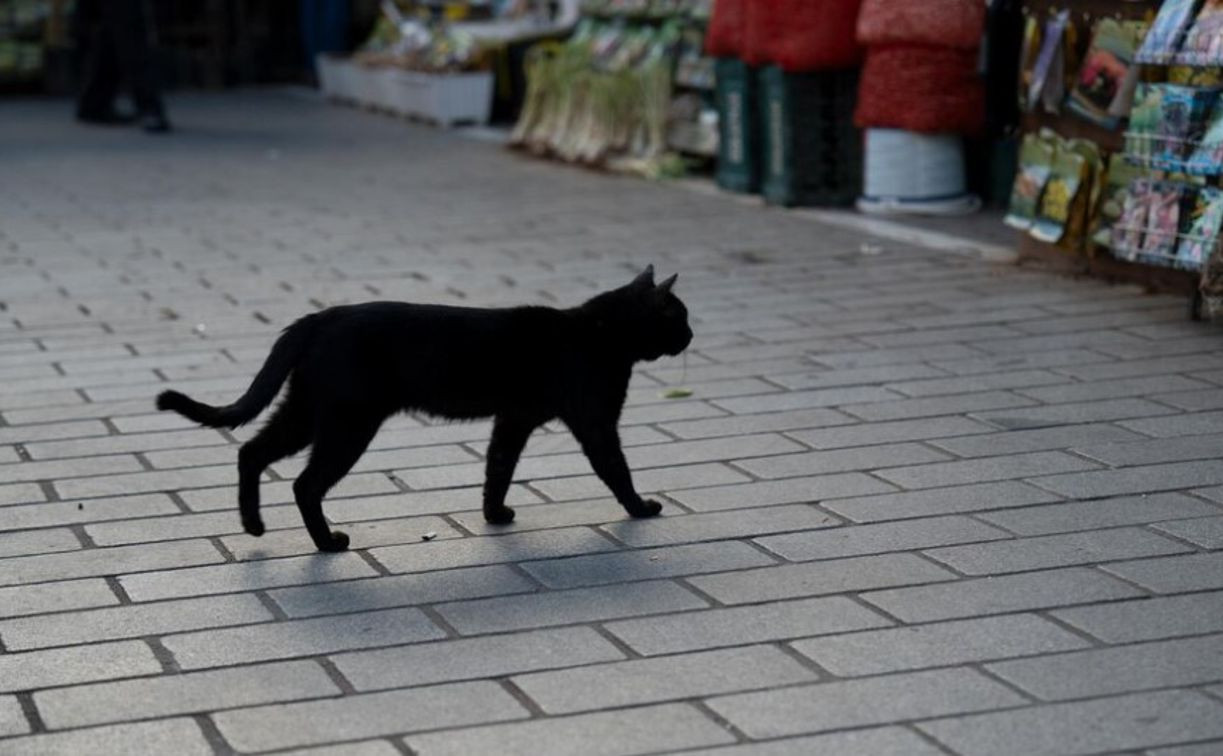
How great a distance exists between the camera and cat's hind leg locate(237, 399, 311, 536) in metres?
4.41

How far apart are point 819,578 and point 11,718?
1.65 m

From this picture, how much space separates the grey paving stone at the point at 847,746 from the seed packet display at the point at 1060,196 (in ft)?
15.5

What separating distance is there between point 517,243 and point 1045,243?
2.40 metres

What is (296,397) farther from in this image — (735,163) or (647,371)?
(735,163)

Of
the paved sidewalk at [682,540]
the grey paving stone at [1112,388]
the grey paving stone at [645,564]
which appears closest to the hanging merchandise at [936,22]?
the paved sidewalk at [682,540]

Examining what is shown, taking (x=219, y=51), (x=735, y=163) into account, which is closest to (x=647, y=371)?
(x=735, y=163)

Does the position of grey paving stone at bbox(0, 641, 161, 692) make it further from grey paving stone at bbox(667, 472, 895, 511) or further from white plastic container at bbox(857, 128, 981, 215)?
white plastic container at bbox(857, 128, 981, 215)

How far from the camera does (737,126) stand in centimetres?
1031

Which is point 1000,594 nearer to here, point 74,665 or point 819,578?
point 819,578

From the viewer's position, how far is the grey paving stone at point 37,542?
4406 mm

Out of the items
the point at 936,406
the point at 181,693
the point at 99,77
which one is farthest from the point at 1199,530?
the point at 99,77

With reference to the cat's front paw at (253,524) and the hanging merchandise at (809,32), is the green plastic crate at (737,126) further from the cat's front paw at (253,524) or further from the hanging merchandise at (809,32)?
the cat's front paw at (253,524)

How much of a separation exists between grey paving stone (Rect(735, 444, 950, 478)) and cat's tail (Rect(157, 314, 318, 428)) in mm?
1313

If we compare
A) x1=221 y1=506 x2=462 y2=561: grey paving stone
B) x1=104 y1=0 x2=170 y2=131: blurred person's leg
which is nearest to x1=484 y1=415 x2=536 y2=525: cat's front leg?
x1=221 y1=506 x2=462 y2=561: grey paving stone
